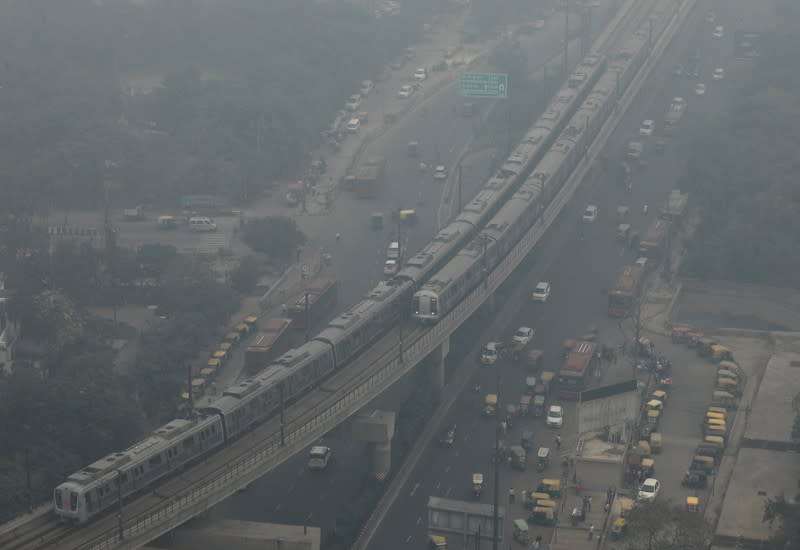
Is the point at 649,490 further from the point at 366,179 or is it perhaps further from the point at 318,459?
the point at 366,179

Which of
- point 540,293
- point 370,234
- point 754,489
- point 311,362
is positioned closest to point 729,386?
point 754,489

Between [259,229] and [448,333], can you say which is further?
[259,229]

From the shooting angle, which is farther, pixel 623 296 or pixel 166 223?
pixel 166 223

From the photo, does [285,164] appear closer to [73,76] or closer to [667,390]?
[73,76]

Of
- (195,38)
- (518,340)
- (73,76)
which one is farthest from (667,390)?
(195,38)

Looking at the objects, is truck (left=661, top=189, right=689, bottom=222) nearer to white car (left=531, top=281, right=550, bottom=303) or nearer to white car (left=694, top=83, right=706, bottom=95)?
white car (left=531, top=281, right=550, bottom=303)

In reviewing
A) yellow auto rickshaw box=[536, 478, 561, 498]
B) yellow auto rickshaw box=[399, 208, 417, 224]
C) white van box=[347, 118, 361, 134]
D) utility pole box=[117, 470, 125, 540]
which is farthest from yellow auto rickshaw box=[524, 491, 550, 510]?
white van box=[347, 118, 361, 134]
